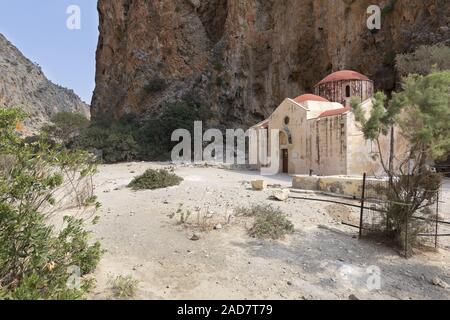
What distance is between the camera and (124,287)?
4.07m

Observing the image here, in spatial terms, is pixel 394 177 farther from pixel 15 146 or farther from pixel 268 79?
pixel 268 79

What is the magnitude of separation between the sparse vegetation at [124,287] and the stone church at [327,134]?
13.2m

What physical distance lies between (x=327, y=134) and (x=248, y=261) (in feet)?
45.6

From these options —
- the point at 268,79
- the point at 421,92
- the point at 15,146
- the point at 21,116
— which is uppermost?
the point at 268,79

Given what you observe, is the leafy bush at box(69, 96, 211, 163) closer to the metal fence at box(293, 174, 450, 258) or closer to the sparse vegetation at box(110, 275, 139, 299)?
the metal fence at box(293, 174, 450, 258)

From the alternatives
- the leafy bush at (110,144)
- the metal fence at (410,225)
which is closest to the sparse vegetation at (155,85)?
the leafy bush at (110,144)

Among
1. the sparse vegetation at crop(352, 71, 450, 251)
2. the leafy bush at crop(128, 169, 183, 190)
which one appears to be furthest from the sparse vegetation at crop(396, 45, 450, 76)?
the leafy bush at crop(128, 169, 183, 190)

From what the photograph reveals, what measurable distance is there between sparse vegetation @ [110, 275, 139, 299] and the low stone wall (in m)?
7.80

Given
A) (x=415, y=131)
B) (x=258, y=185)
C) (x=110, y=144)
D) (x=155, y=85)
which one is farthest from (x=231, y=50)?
(x=415, y=131)

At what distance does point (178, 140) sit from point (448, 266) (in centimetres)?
2817

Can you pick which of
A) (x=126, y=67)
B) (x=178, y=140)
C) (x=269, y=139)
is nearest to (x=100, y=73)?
(x=126, y=67)

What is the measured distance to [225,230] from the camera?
6.82 metres

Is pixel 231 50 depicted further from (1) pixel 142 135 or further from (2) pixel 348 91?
(2) pixel 348 91
